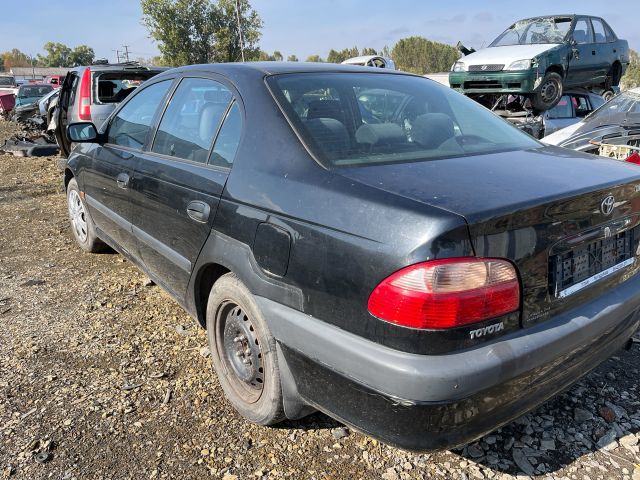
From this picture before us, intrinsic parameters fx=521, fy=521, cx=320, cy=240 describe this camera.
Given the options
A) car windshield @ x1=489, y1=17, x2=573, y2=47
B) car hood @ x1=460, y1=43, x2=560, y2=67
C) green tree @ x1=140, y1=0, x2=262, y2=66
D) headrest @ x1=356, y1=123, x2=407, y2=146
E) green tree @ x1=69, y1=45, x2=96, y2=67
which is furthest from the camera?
green tree @ x1=69, y1=45, x2=96, y2=67

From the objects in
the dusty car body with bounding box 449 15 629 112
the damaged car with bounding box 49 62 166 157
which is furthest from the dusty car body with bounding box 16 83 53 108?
the dusty car body with bounding box 449 15 629 112

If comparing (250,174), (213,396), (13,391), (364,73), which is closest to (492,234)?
(250,174)

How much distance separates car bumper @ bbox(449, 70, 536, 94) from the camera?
9.39 metres

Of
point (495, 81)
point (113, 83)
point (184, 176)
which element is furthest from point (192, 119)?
point (495, 81)

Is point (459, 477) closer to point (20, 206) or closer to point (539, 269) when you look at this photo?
point (539, 269)

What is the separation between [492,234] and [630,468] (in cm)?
136

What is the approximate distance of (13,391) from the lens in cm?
280

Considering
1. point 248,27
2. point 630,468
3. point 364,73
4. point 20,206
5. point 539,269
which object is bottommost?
point 630,468

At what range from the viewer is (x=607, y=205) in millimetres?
2033

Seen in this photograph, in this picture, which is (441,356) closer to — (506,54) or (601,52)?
(506,54)

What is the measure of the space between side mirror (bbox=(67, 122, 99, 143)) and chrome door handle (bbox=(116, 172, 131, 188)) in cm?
65

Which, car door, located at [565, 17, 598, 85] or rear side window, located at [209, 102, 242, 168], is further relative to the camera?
car door, located at [565, 17, 598, 85]

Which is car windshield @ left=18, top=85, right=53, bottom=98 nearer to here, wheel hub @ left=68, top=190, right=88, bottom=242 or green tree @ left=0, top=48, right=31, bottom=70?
wheel hub @ left=68, top=190, right=88, bottom=242

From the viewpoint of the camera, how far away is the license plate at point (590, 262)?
1905mm
